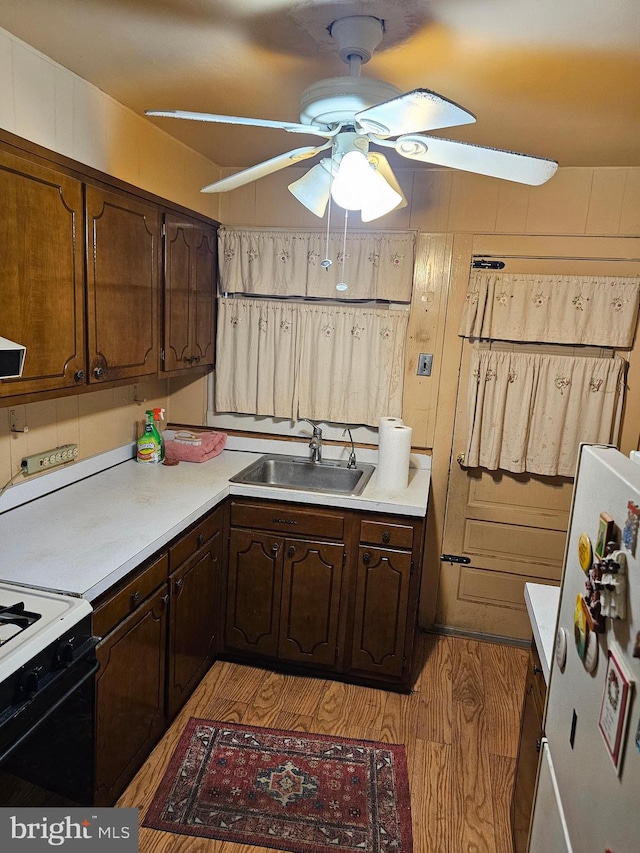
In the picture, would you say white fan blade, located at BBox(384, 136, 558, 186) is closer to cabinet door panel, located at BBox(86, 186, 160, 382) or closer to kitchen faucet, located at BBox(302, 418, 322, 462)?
cabinet door panel, located at BBox(86, 186, 160, 382)

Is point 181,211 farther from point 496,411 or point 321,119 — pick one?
point 496,411

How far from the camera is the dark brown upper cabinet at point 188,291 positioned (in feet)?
8.54

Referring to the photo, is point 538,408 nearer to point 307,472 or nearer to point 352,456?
point 352,456

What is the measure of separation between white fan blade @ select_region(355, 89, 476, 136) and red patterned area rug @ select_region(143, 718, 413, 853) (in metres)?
2.12

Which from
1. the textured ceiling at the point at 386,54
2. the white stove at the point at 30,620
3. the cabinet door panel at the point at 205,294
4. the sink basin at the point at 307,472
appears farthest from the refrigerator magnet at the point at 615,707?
the cabinet door panel at the point at 205,294

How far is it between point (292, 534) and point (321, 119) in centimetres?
169

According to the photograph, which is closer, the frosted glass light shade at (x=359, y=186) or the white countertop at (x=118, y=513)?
the frosted glass light shade at (x=359, y=186)

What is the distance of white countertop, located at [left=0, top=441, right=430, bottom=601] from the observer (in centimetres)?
175

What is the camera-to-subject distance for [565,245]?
2809mm

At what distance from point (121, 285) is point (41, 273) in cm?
44

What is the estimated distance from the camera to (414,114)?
1.24 meters

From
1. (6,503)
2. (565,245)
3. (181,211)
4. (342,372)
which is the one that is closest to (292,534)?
(342,372)

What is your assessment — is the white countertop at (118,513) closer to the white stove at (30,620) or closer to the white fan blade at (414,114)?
the white stove at (30,620)

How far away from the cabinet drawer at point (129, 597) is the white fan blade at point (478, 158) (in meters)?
1.50
